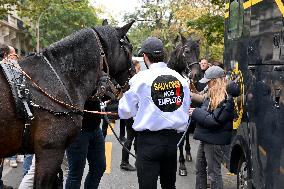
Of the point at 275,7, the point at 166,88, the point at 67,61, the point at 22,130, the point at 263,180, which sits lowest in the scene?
the point at 263,180

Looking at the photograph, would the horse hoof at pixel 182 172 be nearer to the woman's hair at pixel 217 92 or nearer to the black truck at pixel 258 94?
the black truck at pixel 258 94

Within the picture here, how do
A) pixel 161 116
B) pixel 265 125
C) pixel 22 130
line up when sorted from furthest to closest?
1. pixel 265 125
2. pixel 161 116
3. pixel 22 130

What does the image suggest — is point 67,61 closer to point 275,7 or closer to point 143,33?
point 275,7

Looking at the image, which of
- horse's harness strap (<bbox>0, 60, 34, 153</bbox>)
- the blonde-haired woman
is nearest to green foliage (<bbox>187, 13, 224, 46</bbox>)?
the blonde-haired woman

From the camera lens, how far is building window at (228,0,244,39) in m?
6.11

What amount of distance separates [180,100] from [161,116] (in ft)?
0.88

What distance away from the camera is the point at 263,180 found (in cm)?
484

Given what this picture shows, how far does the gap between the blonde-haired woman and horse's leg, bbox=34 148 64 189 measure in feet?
7.40

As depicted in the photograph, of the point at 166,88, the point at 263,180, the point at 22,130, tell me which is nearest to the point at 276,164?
the point at 263,180

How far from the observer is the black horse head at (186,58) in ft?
27.0

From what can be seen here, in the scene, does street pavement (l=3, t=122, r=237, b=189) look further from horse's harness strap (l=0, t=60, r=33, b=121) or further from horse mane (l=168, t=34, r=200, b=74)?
horse's harness strap (l=0, t=60, r=33, b=121)

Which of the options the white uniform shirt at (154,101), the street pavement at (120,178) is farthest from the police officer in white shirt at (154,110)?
the street pavement at (120,178)

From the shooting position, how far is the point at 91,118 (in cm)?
497

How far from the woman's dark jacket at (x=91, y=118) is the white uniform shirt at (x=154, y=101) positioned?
2.56 ft
